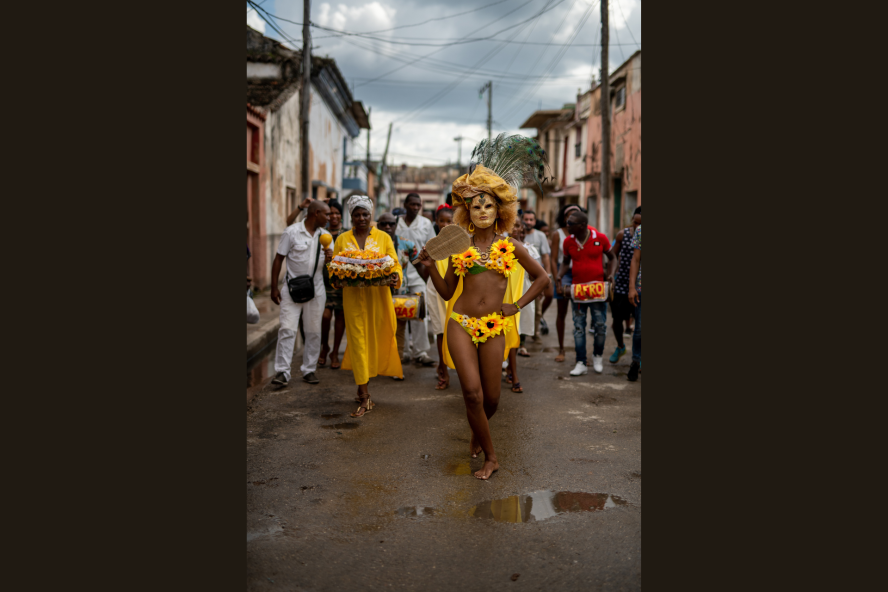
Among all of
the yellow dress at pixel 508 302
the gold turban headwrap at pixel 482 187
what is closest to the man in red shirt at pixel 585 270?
the yellow dress at pixel 508 302

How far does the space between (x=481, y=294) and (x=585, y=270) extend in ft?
11.8

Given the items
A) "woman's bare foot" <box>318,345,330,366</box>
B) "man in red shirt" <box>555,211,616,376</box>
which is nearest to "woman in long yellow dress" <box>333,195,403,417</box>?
"woman's bare foot" <box>318,345,330,366</box>

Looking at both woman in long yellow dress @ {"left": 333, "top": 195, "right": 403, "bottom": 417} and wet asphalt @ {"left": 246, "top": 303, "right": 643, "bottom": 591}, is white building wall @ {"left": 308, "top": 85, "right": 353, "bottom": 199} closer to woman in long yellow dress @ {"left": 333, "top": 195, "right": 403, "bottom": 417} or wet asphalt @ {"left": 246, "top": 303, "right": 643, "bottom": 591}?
woman in long yellow dress @ {"left": 333, "top": 195, "right": 403, "bottom": 417}

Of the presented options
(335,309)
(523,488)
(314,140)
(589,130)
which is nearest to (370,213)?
(335,309)

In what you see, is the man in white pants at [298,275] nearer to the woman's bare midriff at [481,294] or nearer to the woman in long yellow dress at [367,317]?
the woman in long yellow dress at [367,317]

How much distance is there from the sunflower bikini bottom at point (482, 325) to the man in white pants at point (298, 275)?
3.04m

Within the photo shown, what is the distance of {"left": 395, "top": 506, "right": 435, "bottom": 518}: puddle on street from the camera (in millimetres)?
4195

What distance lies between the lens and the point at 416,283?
9070 millimetres

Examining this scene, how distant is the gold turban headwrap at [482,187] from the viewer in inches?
201

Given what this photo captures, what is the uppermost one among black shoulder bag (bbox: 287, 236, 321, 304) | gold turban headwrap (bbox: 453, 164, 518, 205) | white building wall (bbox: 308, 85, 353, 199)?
white building wall (bbox: 308, 85, 353, 199)

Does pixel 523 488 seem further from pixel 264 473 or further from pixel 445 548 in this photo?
pixel 264 473

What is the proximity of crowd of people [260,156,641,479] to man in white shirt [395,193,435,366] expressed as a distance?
0.05 feet

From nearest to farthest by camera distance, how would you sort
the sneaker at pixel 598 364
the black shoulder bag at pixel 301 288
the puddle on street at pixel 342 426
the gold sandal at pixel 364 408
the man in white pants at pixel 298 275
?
the puddle on street at pixel 342 426, the gold sandal at pixel 364 408, the black shoulder bag at pixel 301 288, the man in white pants at pixel 298 275, the sneaker at pixel 598 364

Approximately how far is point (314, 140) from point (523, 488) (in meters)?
22.3
